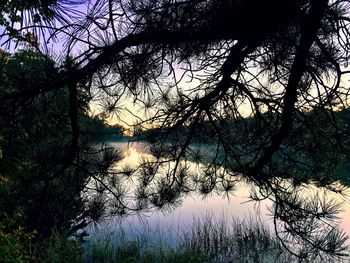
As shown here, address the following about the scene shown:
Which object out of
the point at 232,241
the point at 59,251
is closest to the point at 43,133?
the point at 59,251

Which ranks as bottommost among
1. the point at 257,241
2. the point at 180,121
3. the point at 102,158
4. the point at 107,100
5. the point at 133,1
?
the point at 257,241

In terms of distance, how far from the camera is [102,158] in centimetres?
287

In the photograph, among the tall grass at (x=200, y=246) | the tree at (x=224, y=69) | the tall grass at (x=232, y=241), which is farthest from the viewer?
the tall grass at (x=232, y=241)

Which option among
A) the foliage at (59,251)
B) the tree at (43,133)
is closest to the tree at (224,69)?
the tree at (43,133)

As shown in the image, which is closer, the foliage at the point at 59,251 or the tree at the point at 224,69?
the tree at the point at 224,69

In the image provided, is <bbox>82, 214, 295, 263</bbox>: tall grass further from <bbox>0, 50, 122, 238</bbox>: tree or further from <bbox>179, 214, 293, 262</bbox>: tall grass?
<bbox>0, 50, 122, 238</bbox>: tree

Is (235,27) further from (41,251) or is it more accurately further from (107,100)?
(41,251)

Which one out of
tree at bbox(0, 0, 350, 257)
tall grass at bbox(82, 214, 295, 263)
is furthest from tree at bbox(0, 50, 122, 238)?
tall grass at bbox(82, 214, 295, 263)

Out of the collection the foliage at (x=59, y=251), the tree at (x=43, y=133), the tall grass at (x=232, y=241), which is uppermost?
the tree at (x=43, y=133)

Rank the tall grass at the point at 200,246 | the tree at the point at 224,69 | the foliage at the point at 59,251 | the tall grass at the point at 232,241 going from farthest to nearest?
the tall grass at the point at 232,241, the tall grass at the point at 200,246, the foliage at the point at 59,251, the tree at the point at 224,69

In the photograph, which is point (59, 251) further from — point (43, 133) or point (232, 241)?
point (43, 133)

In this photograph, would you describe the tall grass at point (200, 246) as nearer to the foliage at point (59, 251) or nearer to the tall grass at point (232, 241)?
the tall grass at point (232, 241)

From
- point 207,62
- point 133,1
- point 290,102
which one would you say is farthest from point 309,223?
point 133,1

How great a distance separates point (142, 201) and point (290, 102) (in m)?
1.55
